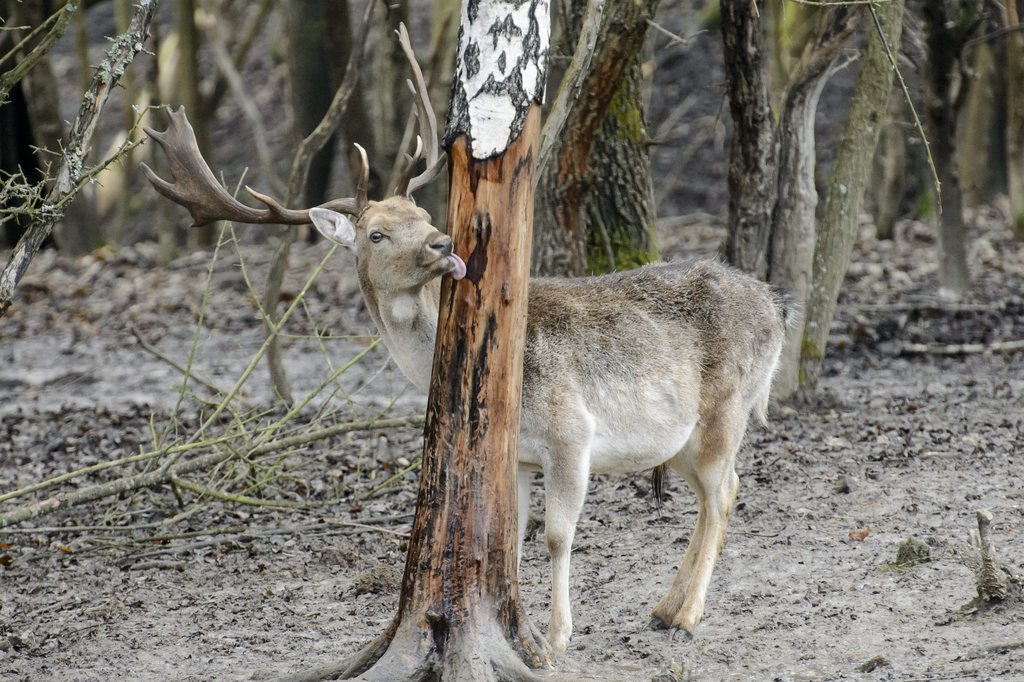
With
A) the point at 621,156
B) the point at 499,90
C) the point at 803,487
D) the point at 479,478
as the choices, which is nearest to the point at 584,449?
the point at 479,478

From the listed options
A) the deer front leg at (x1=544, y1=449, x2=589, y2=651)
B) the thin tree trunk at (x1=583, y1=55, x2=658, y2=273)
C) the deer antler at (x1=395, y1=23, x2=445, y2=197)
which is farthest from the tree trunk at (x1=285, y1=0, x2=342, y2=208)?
the deer front leg at (x1=544, y1=449, x2=589, y2=651)

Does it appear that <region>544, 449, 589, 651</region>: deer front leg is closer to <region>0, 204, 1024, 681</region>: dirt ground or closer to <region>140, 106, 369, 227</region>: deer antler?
<region>0, 204, 1024, 681</region>: dirt ground

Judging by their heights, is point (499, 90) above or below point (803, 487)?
above

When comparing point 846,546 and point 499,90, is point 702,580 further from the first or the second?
point 499,90

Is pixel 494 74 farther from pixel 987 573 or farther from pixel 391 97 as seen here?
pixel 391 97

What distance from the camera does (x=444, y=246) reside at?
5.14 meters

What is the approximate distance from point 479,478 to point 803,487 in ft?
11.6

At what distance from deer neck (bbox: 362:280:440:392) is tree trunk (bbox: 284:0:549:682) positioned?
1.89ft

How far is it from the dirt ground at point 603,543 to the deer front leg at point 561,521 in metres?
0.23

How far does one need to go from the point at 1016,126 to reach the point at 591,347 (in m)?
11.0

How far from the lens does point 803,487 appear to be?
8125 mm

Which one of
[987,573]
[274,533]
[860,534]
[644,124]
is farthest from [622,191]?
[987,573]

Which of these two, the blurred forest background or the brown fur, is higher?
the blurred forest background

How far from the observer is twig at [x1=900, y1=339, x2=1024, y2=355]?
448 inches
